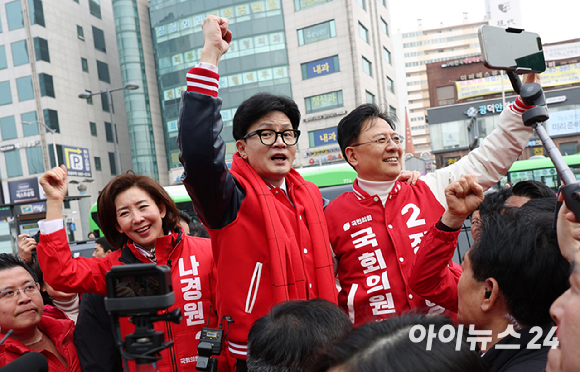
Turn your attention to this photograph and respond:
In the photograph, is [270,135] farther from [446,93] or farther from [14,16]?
[446,93]

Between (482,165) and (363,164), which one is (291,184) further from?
(482,165)

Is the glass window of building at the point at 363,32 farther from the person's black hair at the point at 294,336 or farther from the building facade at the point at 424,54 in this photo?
the building facade at the point at 424,54

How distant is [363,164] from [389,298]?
790mm

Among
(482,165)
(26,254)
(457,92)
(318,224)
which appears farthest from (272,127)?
(457,92)

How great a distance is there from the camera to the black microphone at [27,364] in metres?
1.25

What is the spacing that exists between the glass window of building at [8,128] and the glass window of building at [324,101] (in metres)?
20.4

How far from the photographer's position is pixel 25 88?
30.2 m

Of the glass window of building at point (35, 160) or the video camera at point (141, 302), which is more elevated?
the glass window of building at point (35, 160)

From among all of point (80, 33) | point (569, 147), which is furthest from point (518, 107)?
point (80, 33)

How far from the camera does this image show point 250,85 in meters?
31.9

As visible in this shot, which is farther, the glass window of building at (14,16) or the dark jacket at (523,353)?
the glass window of building at (14,16)

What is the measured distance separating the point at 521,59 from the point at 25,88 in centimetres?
3503

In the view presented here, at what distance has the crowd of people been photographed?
1522 mm

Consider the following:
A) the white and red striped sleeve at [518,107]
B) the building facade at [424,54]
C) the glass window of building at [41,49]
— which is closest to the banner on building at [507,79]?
the glass window of building at [41,49]
